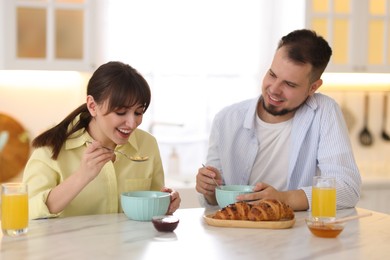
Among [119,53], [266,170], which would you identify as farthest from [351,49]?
[266,170]

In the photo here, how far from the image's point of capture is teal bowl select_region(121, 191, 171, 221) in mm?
2113

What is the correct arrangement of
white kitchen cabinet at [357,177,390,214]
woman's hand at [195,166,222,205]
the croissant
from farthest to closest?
white kitchen cabinet at [357,177,390,214], woman's hand at [195,166,222,205], the croissant

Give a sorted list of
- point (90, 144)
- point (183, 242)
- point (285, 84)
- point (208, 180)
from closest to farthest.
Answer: point (183, 242), point (90, 144), point (208, 180), point (285, 84)

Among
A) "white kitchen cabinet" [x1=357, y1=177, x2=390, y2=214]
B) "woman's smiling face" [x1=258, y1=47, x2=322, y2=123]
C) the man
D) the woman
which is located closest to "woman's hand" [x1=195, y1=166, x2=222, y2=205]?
the man

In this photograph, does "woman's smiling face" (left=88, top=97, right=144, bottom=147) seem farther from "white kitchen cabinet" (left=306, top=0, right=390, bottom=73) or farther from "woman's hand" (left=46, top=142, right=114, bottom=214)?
"white kitchen cabinet" (left=306, top=0, right=390, bottom=73)

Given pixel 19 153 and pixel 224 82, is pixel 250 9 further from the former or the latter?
pixel 19 153

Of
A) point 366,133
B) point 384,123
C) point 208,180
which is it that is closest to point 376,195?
point 366,133

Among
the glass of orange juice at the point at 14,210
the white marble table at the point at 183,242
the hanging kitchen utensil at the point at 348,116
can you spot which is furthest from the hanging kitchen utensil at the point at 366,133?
the glass of orange juice at the point at 14,210

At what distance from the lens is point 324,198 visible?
7.15 ft

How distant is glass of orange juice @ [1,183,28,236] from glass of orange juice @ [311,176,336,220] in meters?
0.96

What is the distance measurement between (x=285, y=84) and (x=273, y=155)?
317mm

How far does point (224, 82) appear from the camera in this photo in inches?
186

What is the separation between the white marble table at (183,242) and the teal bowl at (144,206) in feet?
0.11

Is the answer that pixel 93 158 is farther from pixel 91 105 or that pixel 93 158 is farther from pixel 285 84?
pixel 285 84
